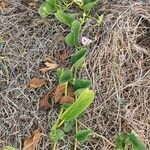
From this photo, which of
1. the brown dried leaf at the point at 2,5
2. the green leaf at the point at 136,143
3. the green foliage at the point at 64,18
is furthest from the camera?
the brown dried leaf at the point at 2,5

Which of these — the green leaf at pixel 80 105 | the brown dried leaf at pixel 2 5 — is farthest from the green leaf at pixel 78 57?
the brown dried leaf at pixel 2 5

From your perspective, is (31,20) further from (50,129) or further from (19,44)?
(50,129)

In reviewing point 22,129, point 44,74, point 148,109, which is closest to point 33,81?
point 44,74

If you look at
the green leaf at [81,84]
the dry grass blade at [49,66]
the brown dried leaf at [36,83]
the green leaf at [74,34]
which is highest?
the green leaf at [74,34]

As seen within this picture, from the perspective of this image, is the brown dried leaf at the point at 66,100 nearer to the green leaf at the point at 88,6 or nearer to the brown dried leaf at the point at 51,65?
the brown dried leaf at the point at 51,65

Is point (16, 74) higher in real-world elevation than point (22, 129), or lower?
higher

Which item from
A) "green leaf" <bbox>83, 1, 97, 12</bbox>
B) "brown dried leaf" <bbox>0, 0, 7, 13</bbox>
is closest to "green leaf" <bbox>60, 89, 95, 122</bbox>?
"green leaf" <bbox>83, 1, 97, 12</bbox>
